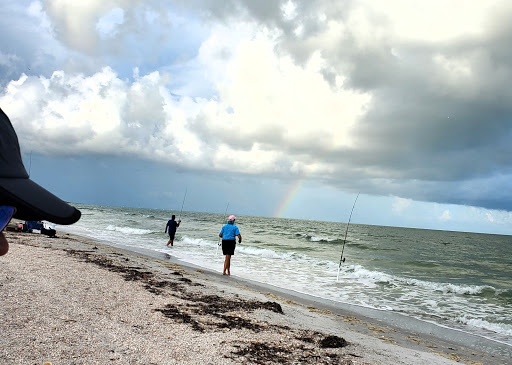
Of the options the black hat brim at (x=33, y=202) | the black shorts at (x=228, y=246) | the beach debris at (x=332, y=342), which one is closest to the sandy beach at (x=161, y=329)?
the beach debris at (x=332, y=342)

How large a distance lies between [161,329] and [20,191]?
3.79 m

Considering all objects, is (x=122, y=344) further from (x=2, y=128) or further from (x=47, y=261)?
(x=47, y=261)

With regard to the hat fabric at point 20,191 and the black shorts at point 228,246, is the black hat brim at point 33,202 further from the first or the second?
the black shorts at point 228,246

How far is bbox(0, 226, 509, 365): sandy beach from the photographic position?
364 centimetres

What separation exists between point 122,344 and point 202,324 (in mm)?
1418

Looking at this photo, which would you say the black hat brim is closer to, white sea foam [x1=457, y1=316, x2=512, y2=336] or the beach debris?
the beach debris

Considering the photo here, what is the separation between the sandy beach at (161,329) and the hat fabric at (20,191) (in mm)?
2588

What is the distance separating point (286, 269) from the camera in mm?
17547

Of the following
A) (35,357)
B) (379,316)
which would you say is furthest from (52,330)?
(379,316)

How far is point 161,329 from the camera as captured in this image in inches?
178

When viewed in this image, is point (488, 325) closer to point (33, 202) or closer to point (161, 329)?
point (161, 329)

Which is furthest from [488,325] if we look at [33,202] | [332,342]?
[33,202]

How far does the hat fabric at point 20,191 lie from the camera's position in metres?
1.27

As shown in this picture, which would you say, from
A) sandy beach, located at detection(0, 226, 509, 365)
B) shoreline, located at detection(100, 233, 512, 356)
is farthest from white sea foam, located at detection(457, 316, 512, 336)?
sandy beach, located at detection(0, 226, 509, 365)
